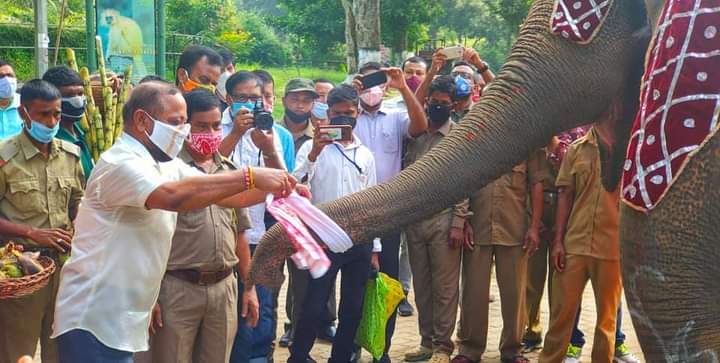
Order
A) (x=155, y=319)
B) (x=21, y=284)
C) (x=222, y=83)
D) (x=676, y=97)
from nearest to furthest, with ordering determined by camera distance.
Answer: (x=676, y=97) < (x=21, y=284) < (x=155, y=319) < (x=222, y=83)

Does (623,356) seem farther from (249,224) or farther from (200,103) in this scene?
(200,103)

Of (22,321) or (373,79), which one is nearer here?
(22,321)

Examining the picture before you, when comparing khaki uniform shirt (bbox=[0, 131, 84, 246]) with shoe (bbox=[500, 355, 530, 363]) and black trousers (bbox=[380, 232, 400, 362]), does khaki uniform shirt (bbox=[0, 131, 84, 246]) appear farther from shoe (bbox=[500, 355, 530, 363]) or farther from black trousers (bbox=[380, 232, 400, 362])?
shoe (bbox=[500, 355, 530, 363])

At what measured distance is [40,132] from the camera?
5.20m

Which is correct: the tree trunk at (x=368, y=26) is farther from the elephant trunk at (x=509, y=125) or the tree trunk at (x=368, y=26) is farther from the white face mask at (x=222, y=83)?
the elephant trunk at (x=509, y=125)

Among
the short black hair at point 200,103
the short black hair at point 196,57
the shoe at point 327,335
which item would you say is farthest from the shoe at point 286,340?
the short black hair at point 200,103

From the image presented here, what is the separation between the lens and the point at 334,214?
3506mm

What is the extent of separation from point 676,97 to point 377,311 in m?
3.74

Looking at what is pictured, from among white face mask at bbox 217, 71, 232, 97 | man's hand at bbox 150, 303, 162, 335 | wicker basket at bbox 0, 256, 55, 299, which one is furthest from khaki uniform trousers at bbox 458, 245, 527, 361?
wicker basket at bbox 0, 256, 55, 299

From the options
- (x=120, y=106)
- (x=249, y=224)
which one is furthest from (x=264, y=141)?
(x=120, y=106)

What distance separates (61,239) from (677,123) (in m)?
3.40

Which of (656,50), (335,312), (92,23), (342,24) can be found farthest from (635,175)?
(342,24)

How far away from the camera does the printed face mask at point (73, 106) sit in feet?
18.6

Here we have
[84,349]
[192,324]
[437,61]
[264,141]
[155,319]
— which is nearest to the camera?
[84,349]
